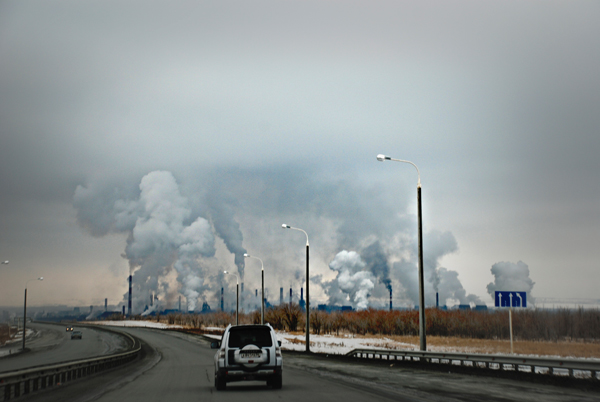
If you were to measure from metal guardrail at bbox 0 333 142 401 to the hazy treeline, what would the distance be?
35.3m

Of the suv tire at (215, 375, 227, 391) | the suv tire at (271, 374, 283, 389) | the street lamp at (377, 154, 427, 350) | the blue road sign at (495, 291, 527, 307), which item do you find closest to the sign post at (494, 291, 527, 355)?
the blue road sign at (495, 291, 527, 307)

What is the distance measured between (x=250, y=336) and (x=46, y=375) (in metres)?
6.91

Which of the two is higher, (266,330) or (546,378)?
(266,330)

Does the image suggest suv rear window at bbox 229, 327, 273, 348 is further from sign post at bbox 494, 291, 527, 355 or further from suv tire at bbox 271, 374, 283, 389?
sign post at bbox 494, 291, 527, 355

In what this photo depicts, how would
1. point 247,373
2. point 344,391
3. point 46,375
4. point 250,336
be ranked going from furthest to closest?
point 46,375
point 250,336
point 247,373
point 344,391

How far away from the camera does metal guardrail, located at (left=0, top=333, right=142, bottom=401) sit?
52.2ft

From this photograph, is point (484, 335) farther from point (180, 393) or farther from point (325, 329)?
point (180, 393)

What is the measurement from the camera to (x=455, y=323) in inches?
2515

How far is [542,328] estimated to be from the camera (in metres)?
51.6

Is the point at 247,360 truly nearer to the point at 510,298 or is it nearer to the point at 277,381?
the point at 277,381

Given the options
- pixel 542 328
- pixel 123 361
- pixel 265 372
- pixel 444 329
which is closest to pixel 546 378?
pixel 265 372

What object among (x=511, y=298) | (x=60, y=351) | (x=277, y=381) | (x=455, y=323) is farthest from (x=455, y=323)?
(x=277, y=381)

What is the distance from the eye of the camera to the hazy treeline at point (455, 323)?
1989 inches

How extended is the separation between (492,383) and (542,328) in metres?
37.0
